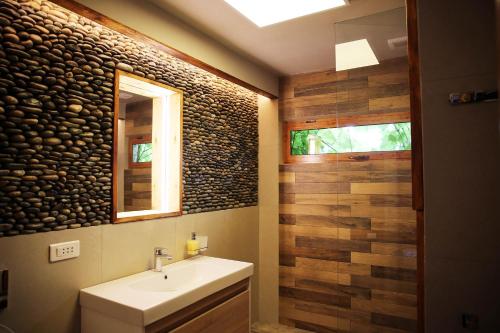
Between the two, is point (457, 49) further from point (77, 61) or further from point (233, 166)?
point (233, 166)

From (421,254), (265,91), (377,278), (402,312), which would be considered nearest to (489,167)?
(421,254)

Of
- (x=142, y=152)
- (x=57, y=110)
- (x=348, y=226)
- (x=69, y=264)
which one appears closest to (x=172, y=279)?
(x=69, y=264)

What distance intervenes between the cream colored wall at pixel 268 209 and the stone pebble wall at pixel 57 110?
54.2 inches

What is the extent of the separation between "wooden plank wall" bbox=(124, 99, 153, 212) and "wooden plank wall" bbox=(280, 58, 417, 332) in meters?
1.42

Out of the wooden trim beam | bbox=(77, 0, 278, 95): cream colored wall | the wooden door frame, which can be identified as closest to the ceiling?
bbox=(77, 0, 278, 95): cream colored wall

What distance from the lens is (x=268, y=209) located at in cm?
351

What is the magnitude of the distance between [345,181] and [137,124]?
1.64 meters

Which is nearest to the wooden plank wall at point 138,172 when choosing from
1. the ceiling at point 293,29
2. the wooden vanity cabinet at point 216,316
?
the ceiling at point 293,29

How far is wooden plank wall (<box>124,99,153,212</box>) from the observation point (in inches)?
87.0

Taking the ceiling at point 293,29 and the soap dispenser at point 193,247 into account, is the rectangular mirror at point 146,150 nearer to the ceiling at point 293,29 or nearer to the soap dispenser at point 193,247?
the soap dispenser at point 193,247

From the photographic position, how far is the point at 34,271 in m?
1.58

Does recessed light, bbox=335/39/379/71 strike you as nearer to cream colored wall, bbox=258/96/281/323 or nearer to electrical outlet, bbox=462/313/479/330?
cream colored wall, bbox=258/96/281/323

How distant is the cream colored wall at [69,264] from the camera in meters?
1.52

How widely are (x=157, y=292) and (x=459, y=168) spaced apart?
158 centimetres
